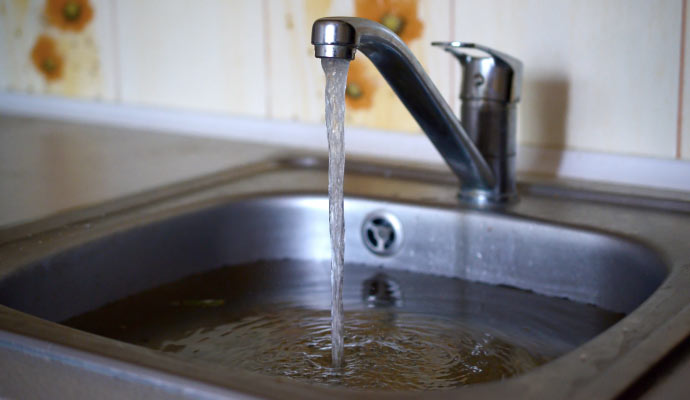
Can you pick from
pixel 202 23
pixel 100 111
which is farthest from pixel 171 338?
pixel 100 111

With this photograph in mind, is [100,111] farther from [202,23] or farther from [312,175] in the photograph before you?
[312,175]

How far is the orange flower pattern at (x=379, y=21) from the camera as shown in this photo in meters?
1.04

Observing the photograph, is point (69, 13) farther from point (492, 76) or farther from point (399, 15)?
point (492, 76)

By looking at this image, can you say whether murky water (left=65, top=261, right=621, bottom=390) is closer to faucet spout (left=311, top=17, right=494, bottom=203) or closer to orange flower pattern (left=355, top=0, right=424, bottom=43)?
faucet spout (left=311, top=17, right=494, bottom=203)

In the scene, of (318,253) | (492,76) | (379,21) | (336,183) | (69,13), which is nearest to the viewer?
(336,183)

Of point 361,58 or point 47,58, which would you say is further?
point 47,58

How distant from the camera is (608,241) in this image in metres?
0.78

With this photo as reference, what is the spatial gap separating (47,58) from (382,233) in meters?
0.81

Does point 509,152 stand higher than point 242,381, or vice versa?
point 509,152

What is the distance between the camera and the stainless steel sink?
51 cm

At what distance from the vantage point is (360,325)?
2.50ft

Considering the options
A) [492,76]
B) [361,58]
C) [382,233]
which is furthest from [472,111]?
[361,58]

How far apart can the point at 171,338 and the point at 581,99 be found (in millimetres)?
526

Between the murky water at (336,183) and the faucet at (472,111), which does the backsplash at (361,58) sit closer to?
the faucet at (472,111)
